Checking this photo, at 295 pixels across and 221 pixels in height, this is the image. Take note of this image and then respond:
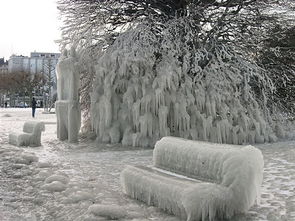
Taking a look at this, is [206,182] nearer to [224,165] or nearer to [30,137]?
[224,165]

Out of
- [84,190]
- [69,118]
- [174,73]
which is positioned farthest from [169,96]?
[84,190]

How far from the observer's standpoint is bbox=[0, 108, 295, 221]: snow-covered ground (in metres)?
5.47

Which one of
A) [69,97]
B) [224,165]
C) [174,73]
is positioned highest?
[174,73]

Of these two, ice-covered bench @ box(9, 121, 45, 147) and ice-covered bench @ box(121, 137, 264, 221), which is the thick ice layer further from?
ice-covered bench @ box(121, 137, 264, 221)

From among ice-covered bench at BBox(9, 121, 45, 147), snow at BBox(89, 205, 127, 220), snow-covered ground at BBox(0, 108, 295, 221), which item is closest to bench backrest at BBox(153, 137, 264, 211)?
snow-covered ground at BBox(0, 108, 295, 221)

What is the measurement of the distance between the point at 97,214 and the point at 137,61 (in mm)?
8709

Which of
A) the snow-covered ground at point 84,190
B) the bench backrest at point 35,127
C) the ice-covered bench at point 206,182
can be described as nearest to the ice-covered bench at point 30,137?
the bench backrest at point 35,127

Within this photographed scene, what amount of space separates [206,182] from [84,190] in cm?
248

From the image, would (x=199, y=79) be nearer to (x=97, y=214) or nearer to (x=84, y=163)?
(x=84, y=163)

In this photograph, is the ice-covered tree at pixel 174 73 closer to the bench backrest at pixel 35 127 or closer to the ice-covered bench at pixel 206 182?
the bench backrest at pixel 35 127

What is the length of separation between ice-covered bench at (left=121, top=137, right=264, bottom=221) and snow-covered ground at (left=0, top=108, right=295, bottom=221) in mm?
204

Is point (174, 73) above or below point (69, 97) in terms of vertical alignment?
above

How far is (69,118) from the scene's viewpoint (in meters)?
15.1

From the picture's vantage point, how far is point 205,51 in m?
14.8
